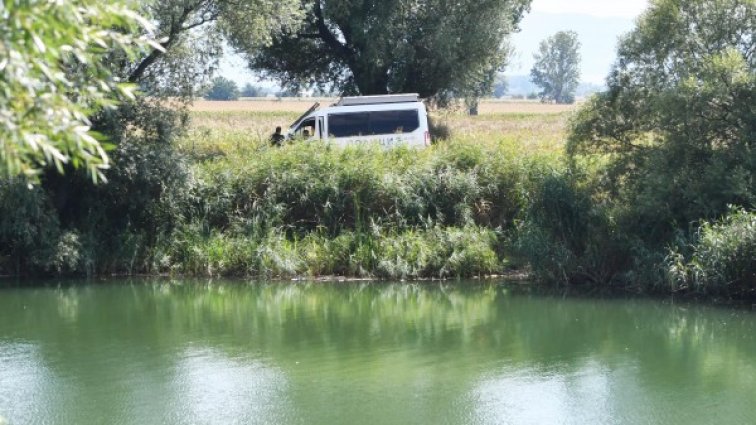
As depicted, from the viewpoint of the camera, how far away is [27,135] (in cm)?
527

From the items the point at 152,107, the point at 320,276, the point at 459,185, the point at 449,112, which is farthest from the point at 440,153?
the point at 449,112

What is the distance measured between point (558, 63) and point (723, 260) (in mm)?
115116

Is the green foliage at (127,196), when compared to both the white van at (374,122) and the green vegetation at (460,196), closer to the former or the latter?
the green vegetation at (460,196)

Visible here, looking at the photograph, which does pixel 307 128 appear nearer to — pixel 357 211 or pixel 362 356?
pixel 357 211

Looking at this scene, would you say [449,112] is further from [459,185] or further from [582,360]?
[582,360]

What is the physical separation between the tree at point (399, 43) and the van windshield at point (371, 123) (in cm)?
359

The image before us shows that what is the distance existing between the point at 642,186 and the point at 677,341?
4318 mm

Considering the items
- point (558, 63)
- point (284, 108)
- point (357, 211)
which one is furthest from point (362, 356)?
point (558, 63)

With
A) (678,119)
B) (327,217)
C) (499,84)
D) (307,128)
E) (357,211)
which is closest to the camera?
(678,119)

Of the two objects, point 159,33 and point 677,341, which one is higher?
point 159,33

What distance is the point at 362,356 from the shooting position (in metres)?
14.0

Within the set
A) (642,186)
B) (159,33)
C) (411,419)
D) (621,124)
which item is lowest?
(411,419)

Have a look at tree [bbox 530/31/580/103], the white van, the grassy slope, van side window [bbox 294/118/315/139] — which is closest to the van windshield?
the white van

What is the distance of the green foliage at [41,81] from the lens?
5.26 metres
